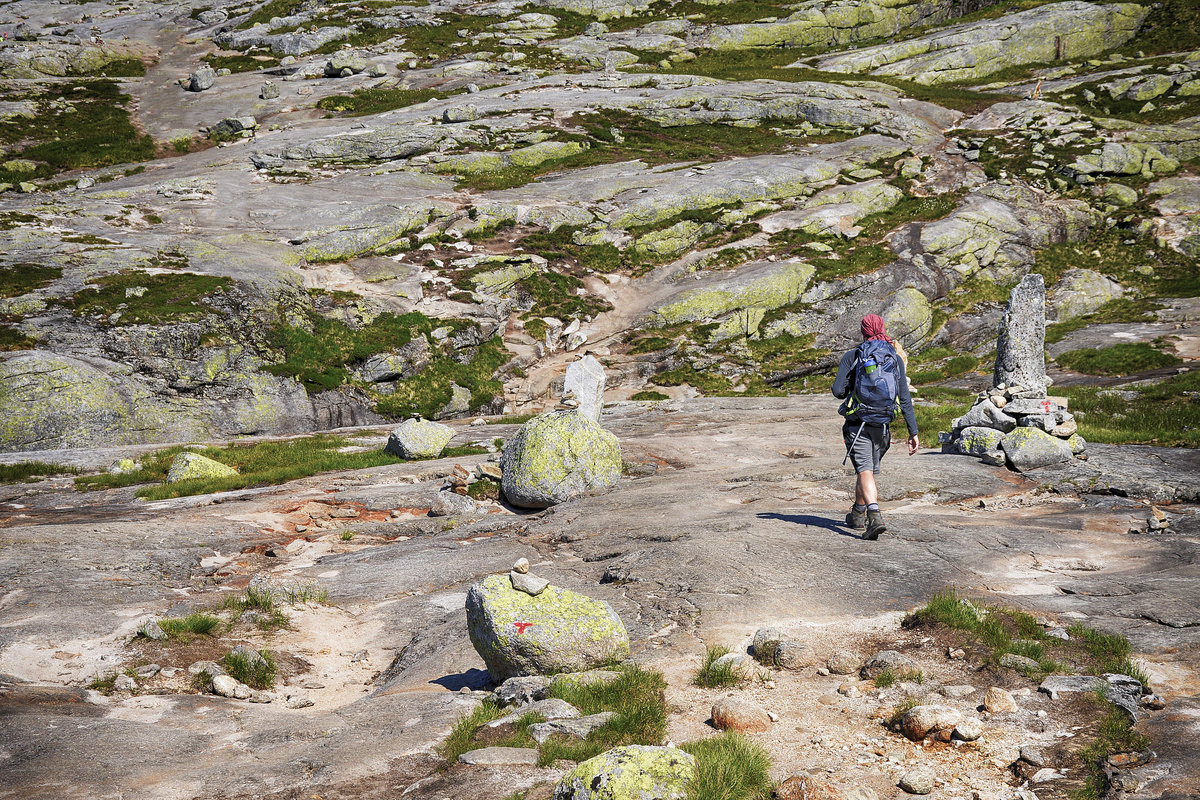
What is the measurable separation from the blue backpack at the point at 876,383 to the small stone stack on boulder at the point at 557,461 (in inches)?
400

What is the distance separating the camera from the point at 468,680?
411 inches

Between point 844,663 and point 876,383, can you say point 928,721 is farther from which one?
point 876,383

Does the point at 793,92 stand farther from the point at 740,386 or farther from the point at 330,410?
the point at 330,410

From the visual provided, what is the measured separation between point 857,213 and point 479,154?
116 ft

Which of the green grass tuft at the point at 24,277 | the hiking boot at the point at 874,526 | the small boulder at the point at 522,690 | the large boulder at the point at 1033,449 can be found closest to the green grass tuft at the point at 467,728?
the small boulder at the point at 522,690

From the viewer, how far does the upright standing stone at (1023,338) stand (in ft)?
72.8

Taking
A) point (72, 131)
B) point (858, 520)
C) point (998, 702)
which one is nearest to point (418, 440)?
point (858, 520)

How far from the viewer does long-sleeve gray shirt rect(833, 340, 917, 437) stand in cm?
1408

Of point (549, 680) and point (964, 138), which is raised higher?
point (964, 138)

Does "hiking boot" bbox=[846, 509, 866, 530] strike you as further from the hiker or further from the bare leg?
the bare leg

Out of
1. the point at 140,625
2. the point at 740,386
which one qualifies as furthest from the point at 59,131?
the point at 140,625

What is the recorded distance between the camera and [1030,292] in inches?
898

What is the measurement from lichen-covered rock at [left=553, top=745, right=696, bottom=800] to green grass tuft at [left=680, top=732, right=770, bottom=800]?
0.48ft

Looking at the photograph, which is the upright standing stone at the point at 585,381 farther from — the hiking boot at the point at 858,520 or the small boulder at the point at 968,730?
the small boulder at the point at 968,730
